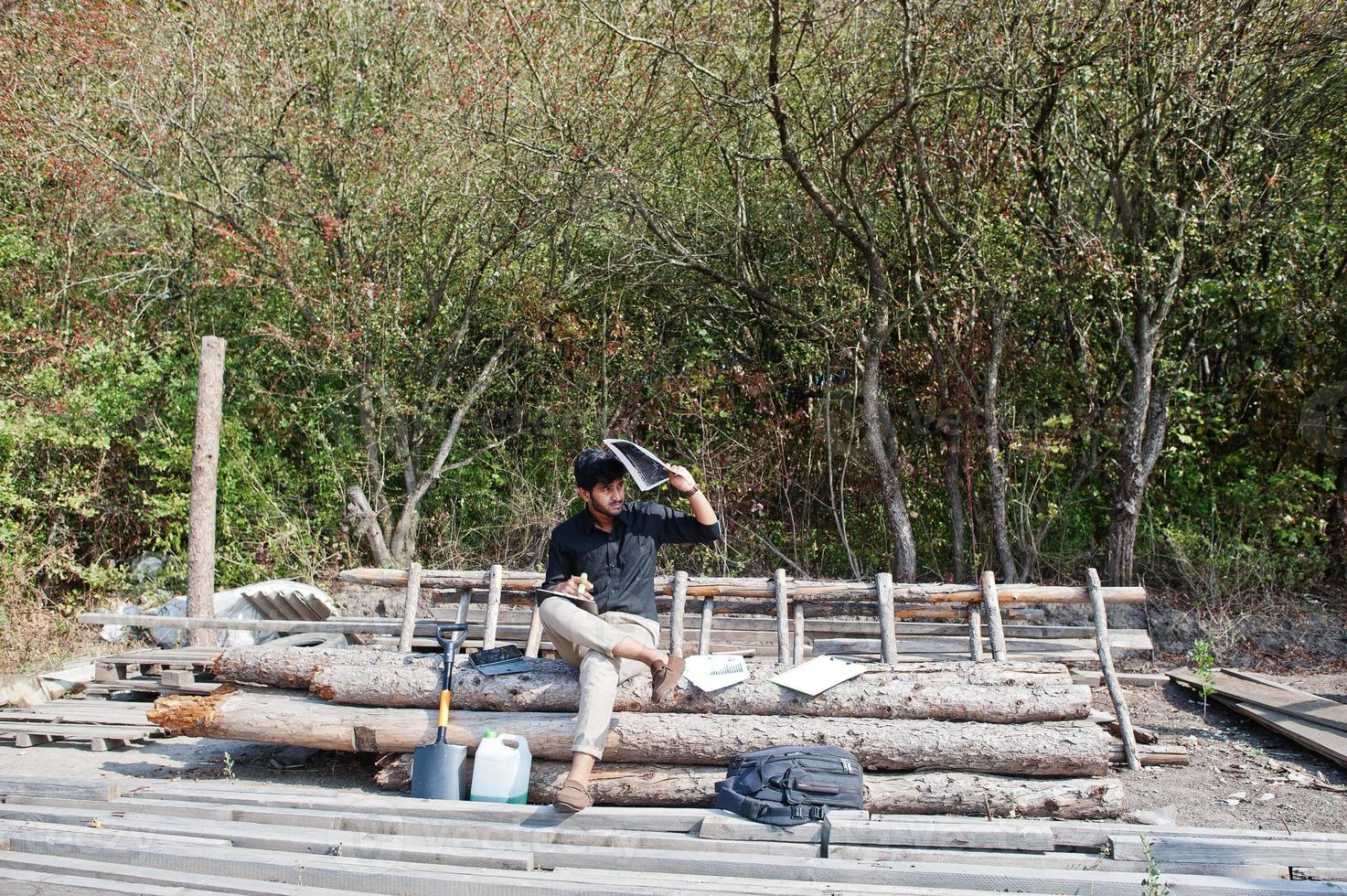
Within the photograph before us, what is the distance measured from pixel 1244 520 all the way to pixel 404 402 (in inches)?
340

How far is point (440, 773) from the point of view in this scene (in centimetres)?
568

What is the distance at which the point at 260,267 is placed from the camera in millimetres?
11594

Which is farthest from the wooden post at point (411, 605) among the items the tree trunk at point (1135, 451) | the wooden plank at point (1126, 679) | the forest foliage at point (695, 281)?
the tree trunk at point (1135, 451)

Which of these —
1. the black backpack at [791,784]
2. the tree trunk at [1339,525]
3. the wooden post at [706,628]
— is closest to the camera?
the black backpack at [791,784]

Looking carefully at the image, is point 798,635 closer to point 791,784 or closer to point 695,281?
point 791,784

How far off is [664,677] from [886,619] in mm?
2378

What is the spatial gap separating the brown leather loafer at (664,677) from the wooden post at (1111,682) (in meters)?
2.87

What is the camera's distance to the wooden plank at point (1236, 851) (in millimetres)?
4402

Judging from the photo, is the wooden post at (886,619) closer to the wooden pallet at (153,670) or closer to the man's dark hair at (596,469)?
the man's dark hair at (596,469)

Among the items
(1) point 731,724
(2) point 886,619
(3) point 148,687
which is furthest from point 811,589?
(3) point 148,687

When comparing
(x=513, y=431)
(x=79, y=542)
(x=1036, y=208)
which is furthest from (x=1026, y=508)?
(x=79, y=542)

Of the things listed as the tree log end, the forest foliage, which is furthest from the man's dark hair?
the forest foliage

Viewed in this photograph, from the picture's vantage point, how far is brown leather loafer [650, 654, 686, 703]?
18.9 ft

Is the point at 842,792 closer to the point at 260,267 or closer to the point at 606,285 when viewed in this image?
the point at 606,285
